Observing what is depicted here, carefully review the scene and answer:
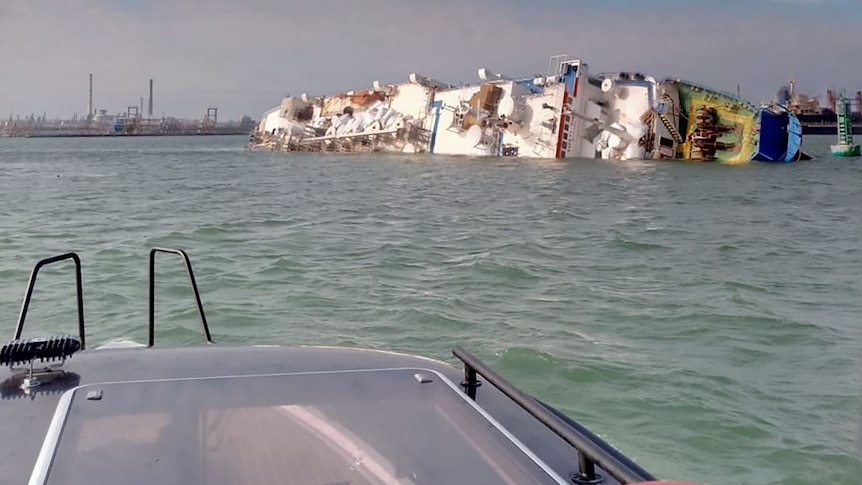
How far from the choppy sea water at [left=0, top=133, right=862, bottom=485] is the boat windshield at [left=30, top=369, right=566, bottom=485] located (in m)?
2.44

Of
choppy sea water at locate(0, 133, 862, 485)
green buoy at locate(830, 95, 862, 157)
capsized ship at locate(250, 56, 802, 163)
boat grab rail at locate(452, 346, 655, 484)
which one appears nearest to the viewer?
boat grab rail at locate(452, 346, 655, 484)

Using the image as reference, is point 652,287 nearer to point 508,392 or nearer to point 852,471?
point 852,471

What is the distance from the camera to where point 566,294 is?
25.6ft

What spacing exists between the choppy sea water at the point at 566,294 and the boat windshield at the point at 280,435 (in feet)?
8.00

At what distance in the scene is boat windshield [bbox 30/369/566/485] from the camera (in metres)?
1.64

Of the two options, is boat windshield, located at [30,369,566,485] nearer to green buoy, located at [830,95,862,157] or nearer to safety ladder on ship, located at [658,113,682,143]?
safety ladder on ship, located at [658,113,682,143]

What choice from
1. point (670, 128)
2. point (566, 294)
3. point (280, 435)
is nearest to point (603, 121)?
point (670, 128)

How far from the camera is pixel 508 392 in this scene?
1.86m

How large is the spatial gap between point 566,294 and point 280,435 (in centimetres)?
615

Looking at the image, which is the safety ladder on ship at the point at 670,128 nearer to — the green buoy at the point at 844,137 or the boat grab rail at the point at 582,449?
the green buoy at the point at 844,137

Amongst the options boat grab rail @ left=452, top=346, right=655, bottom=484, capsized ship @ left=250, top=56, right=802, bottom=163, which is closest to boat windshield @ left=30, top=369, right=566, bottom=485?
boat grab rail @ left=452, top=346, right=655, bottom=484

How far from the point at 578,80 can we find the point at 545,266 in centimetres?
2417

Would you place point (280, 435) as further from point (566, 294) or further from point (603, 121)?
point (603, 121)

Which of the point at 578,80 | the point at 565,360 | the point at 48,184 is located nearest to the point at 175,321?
the point at 565,360
